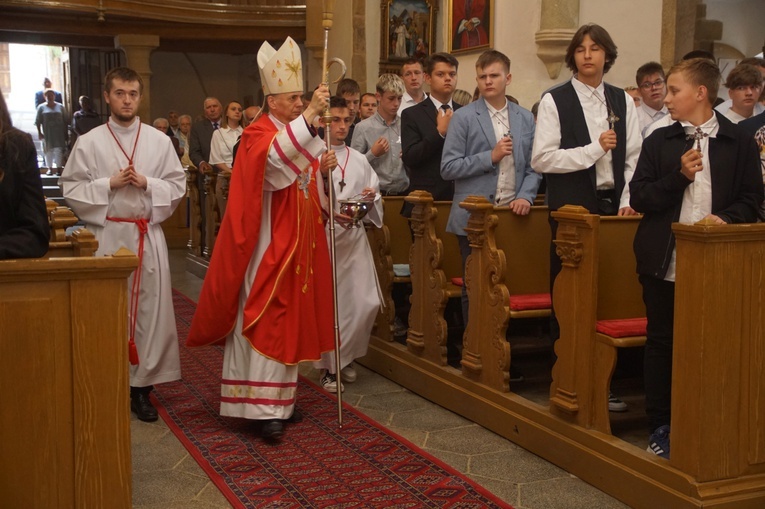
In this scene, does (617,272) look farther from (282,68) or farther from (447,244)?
(282,68)

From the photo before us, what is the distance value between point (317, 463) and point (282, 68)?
1992 millimetres

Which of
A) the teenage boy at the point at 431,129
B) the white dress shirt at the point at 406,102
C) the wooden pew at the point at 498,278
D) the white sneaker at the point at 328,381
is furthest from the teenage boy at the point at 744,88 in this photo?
the white sneaker at the point at 328,381

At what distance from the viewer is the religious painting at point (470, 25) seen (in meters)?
10.4

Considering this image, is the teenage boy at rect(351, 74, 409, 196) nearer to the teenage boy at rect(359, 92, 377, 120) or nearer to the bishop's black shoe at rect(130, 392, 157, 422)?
the teenage boy at rect(359, 92, 377, 120)

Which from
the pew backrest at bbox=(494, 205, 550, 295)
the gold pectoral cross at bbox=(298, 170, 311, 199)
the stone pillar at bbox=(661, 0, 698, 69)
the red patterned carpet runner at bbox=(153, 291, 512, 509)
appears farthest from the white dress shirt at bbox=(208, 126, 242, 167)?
the pew backrest at bbox=(494, 205, 550, 295)

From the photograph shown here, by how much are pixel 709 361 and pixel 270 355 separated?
2.16m

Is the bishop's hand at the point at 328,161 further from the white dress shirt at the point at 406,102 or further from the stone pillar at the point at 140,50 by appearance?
the stone pillar at the point at 140,50

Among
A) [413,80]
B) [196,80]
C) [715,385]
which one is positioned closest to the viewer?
[715,385]

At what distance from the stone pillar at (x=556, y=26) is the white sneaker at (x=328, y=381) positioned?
4.96 metres

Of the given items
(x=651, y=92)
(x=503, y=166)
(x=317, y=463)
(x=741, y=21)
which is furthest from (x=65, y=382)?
(x=741, y=21)

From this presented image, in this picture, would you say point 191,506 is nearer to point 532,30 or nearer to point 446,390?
point 446,390

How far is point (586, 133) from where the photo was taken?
4.42 m

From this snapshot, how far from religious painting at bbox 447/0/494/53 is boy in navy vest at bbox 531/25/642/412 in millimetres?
6002

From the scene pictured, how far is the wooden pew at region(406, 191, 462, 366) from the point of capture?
5.22m
